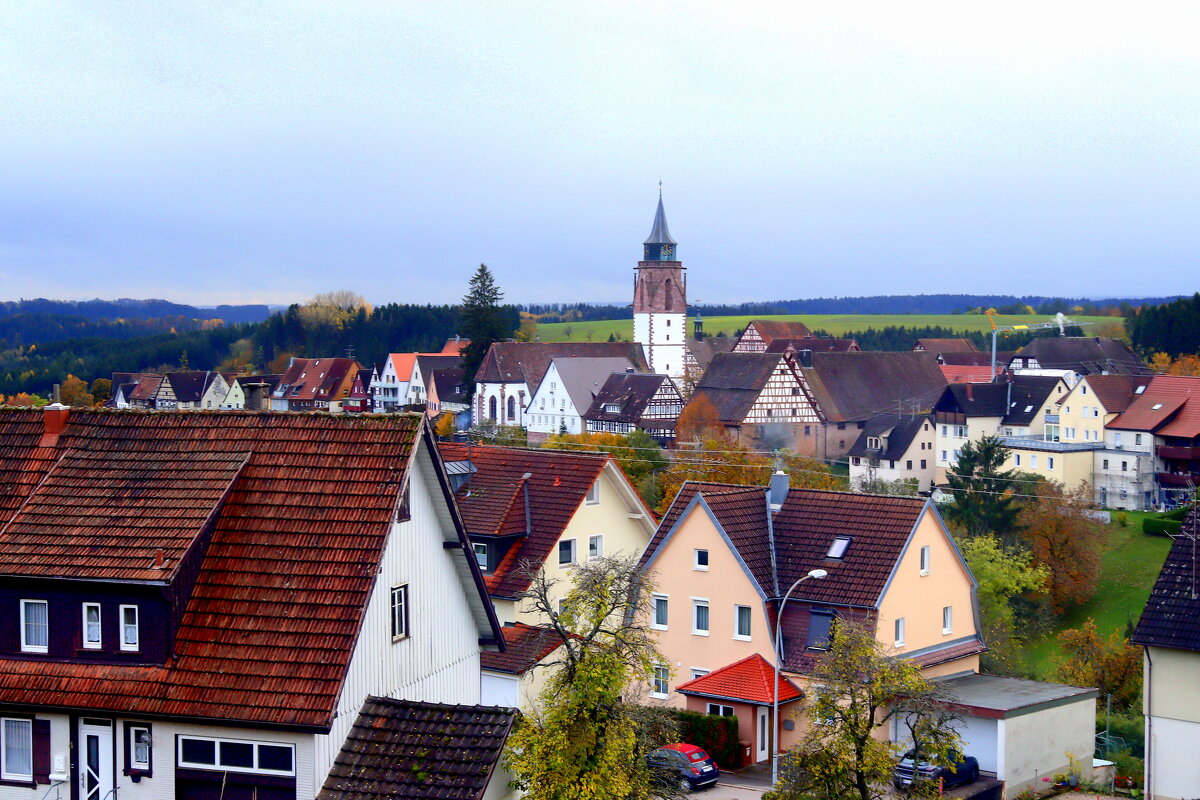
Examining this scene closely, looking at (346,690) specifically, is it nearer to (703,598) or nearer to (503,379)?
(703,598)

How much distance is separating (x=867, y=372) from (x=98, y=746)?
372 ft

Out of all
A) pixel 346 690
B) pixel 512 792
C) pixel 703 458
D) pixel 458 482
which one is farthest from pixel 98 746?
pixel 703 458

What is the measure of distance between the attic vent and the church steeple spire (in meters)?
126

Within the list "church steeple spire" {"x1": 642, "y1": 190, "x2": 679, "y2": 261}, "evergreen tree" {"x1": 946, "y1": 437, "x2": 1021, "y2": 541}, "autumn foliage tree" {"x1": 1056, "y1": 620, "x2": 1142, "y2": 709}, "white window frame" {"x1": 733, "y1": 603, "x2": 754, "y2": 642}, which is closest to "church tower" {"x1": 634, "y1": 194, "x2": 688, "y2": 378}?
"church steeple spire" {"x1": 642, "y1": 190, "x2": 679, "y2": 261}

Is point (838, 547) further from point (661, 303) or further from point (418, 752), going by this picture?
point (661, 303)

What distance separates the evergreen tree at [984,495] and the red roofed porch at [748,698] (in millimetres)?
33055

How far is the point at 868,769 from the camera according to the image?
1931 cm

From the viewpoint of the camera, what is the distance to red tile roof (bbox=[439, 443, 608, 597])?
3250 cm

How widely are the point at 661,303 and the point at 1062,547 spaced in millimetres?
94553

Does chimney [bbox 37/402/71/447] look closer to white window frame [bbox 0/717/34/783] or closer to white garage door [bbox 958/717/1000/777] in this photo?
white window frame [bbox 0/717/34/783]

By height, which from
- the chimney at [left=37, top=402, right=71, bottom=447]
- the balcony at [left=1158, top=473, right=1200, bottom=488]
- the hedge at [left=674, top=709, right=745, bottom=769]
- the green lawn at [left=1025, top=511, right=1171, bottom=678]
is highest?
the chimney at [left=37, top=402, right=71, bottom=447]

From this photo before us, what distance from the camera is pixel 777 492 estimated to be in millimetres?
34594

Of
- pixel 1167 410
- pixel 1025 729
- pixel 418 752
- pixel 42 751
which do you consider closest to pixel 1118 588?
pixel 1167 410

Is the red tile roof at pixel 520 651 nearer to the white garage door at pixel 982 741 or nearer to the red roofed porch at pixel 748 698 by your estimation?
the red roofed porch at pixel 748 698
